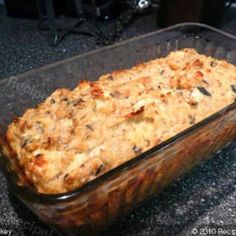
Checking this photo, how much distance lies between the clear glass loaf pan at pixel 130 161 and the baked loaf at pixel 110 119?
0.04 m

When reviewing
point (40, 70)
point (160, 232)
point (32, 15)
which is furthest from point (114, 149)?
point (32, 15)

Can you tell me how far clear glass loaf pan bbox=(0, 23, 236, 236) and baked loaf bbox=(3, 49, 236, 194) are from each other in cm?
4

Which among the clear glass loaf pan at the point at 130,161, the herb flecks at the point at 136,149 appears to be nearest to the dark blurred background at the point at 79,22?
the clear glass loaf pan at the point at 130,161

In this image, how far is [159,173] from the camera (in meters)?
0.58

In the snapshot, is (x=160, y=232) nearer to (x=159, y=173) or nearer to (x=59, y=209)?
(x=159, y=173)

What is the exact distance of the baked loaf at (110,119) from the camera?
54cm

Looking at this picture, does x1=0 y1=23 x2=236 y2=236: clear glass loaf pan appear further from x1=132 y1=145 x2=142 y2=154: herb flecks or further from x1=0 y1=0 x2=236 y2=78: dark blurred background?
x1=0 y1=0 x2=236 y2=78: dark blurred background

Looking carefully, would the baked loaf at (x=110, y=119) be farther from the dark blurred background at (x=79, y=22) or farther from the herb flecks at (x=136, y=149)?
the dark blurred background at (x=79, y=22)

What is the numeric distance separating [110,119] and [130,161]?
15 centimetres

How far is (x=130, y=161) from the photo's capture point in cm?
49

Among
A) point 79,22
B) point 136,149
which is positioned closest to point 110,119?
point 136,149

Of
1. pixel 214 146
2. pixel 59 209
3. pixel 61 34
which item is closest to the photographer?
pixel 59 209

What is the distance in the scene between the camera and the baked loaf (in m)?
0.54

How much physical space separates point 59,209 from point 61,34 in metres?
0.94
